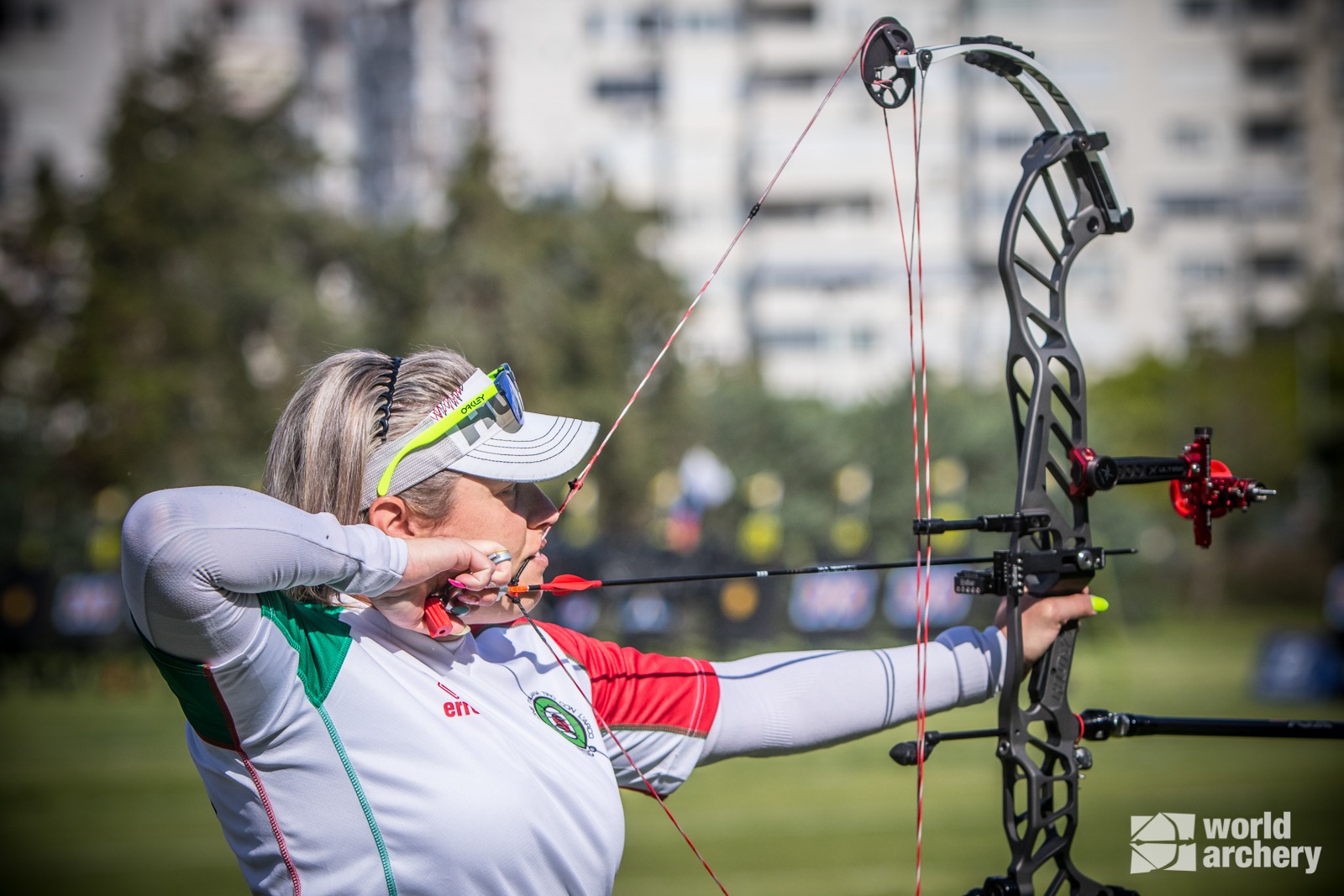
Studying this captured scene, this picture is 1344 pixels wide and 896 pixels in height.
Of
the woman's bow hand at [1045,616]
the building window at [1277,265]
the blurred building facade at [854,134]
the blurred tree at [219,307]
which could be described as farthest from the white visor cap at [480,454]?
the building window at [1277,265]

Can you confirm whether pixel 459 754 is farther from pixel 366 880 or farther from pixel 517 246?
pixel 517 246

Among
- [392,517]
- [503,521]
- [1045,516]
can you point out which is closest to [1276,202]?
[1045,516]

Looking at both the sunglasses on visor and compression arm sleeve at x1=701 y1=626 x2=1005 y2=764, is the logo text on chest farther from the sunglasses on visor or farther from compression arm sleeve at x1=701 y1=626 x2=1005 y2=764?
→ compression arm sleeve at x1=701 y1=626 x2=1005 y2=764

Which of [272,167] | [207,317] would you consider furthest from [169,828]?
[272,167]

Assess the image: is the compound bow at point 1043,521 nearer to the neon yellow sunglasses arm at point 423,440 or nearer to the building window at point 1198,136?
the neon yellow sunglasses arm at point 423,440

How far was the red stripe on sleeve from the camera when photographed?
6.64 feet

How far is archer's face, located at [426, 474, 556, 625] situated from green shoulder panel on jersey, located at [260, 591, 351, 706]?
213 mm

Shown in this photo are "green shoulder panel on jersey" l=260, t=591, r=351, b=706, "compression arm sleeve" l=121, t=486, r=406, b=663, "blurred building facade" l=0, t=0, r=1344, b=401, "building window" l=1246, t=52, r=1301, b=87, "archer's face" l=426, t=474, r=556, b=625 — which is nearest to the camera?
"compression arm sleeve" l=121, t=486, r=406, b=663

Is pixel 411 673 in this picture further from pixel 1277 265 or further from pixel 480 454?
pixel 1277 265

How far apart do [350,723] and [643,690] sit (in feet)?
1.82

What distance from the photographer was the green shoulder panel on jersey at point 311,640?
1.59 meters

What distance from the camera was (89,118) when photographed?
4144 cm

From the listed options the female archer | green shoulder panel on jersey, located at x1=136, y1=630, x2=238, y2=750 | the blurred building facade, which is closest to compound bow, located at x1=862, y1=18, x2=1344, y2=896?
the female archer

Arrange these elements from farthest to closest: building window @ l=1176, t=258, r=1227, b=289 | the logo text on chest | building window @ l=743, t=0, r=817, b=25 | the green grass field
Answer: building window @ l=1176, t=258, r=1227, b=289, building window @ l=743, t=0, r=817, b=25, the green grass field, the logo text on chest
